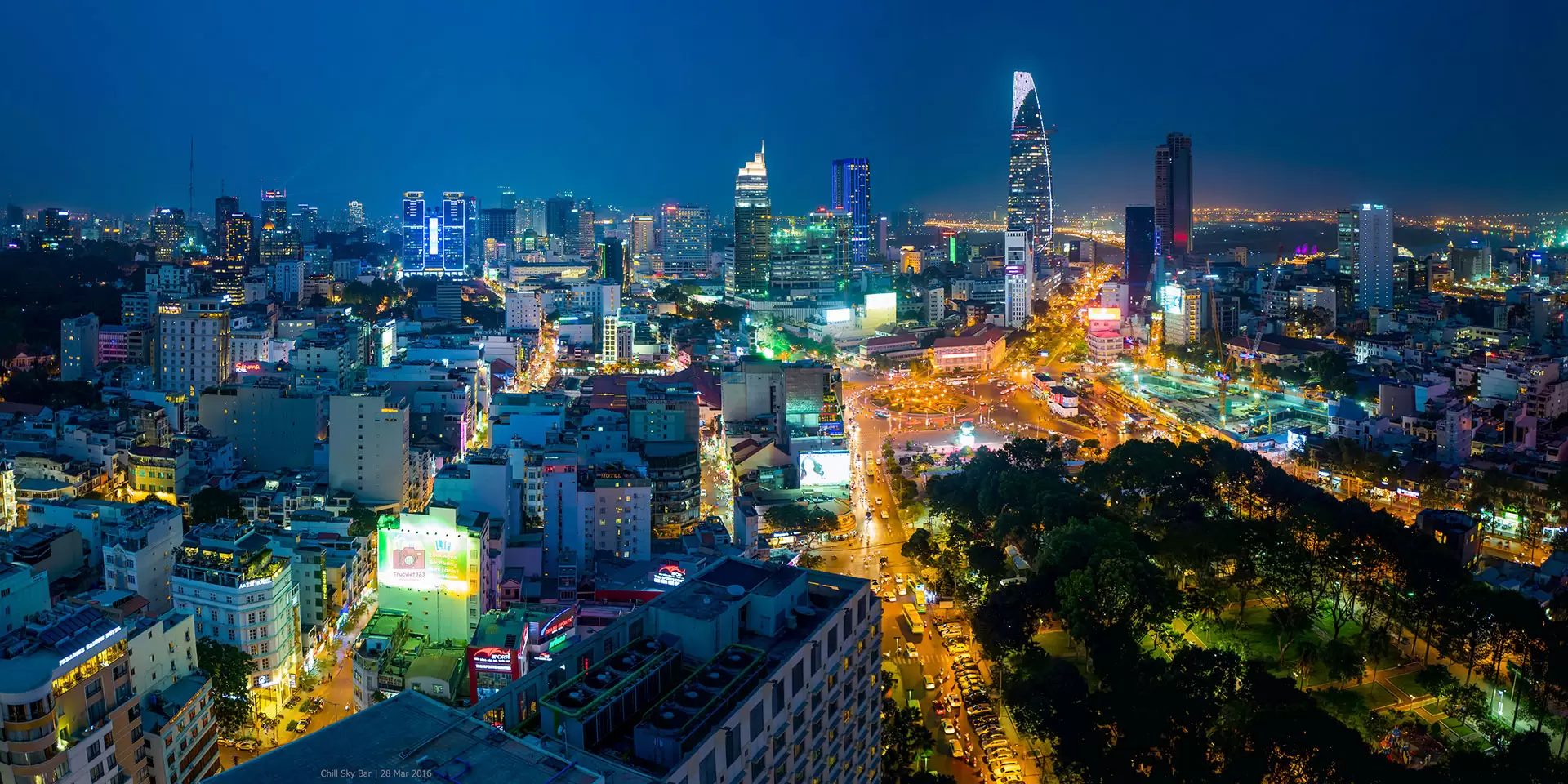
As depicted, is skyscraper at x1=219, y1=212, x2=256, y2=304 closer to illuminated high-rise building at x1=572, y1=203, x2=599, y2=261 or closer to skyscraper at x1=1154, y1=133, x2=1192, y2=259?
illuminated high-rise building at x1=572, y1=203, x2=599, y2=261

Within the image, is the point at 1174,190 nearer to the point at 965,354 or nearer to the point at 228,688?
the point at 965,354

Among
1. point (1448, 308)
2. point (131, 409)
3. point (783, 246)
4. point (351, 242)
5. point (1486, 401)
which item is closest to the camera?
point (131, 409)

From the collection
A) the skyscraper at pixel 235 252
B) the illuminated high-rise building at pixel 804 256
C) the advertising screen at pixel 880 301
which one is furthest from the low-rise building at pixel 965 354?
the skyscraper at pixel 235 252

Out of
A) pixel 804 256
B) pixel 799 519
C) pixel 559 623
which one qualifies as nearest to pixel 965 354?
pixel 804 256

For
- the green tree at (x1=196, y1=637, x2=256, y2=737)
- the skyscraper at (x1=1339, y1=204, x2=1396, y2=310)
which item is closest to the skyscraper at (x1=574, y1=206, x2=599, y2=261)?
the skyscraper at (x1=1339, y1=204, x2=1396, y2=310)

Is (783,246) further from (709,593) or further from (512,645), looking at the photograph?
(709,593)

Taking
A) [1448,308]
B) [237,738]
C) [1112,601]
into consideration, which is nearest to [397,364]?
[237,738]

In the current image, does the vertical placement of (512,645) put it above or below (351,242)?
below

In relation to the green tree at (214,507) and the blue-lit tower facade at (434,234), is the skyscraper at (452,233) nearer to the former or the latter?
the blue-lit tower facade at (434,234)
